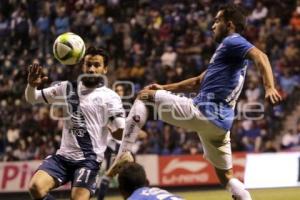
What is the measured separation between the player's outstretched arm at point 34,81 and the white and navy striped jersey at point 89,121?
0.36 meters

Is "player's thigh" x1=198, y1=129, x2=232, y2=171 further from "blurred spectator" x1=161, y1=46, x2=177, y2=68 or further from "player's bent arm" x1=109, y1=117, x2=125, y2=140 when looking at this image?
"blurred spectator" x1=161, y1=46, x2=177, y2=68

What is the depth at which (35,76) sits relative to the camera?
7414mm

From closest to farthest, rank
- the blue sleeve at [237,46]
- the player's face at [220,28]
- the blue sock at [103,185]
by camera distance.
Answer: the blue sleeve at [237,46] < the blue sock at [103,185] < the player's face at [220,28]

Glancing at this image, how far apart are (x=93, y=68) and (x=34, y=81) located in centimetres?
68

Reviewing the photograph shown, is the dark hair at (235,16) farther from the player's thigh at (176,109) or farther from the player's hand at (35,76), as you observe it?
the player's hand at (35,76)

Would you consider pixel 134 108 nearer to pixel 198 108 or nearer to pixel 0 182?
pixel 198 108

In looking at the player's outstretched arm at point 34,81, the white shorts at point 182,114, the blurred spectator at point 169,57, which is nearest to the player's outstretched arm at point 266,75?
the white shorts at point 182,114

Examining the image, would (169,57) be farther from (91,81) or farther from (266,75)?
(266,75)

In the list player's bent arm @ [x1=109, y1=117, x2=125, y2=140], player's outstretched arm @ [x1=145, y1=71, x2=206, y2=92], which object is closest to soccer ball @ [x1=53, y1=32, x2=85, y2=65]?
player's bent arm @ [x1=109, y1=117, x2=125, y2=140]

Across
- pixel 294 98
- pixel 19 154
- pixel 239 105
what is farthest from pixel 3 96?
pixel 294 98

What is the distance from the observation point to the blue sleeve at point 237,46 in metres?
6.65

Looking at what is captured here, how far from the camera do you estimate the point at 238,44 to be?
263 inches

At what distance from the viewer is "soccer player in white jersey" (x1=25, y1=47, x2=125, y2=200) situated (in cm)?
707

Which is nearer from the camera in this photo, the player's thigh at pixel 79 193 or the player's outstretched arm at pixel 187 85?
the player's thigh at pixel 79 193
